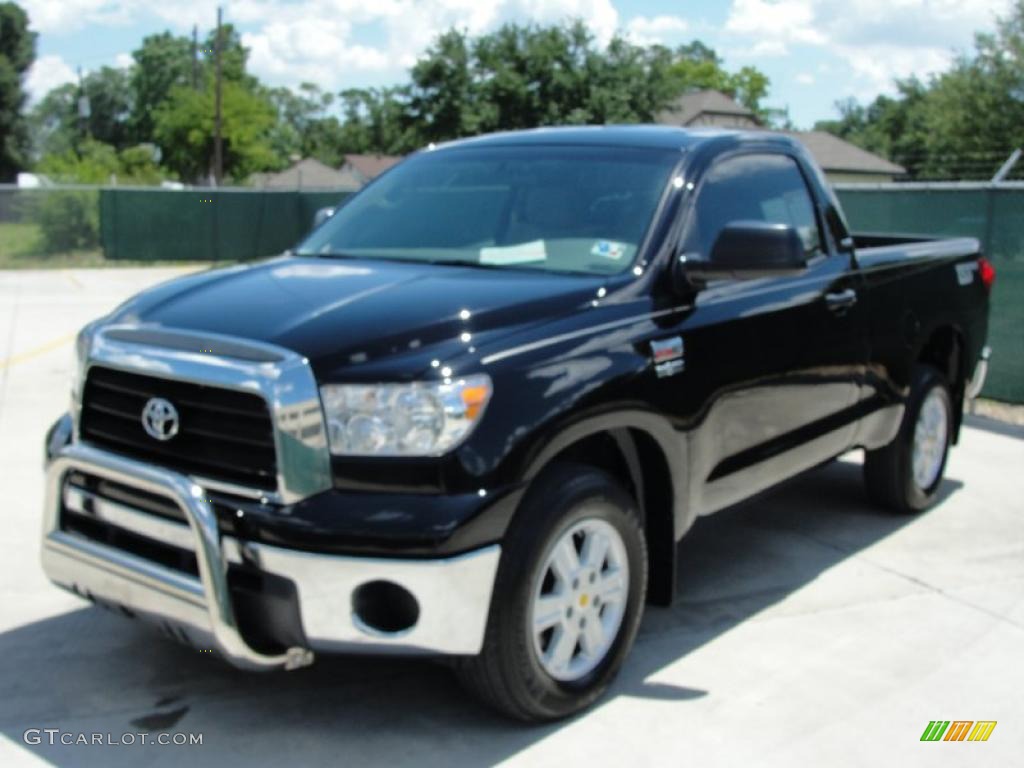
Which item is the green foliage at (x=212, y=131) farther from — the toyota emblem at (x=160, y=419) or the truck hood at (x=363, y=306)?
the toyota emblem at (x=160, y=419)

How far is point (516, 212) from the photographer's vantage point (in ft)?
14.9

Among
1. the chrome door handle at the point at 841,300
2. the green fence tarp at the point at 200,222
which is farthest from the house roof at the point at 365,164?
the chrome door handle at the point at 841,300

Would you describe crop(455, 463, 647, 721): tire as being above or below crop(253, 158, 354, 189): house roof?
below

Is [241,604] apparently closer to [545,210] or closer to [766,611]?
[545,210]

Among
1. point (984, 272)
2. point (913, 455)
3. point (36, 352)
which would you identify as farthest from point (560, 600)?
point (36, 352)

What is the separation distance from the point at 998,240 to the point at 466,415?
7041 mm

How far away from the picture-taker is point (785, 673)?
429 centimetres

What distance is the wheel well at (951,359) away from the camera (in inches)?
254

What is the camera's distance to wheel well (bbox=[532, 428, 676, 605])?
13.3ft

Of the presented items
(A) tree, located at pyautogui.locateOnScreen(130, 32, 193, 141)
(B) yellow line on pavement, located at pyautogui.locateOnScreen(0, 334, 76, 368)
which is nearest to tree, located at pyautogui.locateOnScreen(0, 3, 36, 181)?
(A) tree, located at pyautogui.locateOnScreen(130, 32, 193, 141)

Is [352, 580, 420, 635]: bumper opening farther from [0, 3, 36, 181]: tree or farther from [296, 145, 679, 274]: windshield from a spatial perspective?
[0, 3, 36, 181]: tree

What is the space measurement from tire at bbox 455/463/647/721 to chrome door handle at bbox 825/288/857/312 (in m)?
1.72

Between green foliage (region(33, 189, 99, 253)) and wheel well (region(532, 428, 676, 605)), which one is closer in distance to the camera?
wheel well (region(532, 428, 676, 605))

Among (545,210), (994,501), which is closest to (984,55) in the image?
(994,501)
